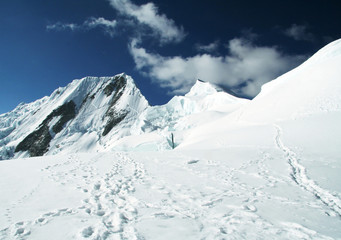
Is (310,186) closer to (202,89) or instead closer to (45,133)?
→ (202,89)

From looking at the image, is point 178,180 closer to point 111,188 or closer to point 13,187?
point 111,188

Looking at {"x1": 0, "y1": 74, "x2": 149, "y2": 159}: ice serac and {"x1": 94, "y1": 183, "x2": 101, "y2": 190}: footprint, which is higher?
{"x1": 0, "y1": 74, "x2": 149, "y2": 159}: ice serac

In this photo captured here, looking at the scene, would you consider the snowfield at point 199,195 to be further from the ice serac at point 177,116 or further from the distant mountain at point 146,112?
the ice serac at point 177,116

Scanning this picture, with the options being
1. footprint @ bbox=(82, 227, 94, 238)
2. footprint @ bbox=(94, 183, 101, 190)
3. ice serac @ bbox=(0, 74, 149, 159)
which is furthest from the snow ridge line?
ice serac @ bbox=(0, 74, 149, 159)

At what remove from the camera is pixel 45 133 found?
129125 millimetres

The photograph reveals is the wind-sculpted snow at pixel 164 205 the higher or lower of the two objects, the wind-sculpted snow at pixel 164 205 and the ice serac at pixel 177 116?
the lower

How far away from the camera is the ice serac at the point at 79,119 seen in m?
111

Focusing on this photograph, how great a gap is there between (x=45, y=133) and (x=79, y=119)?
23331mm

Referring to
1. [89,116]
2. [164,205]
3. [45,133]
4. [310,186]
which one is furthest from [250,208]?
[45,133]

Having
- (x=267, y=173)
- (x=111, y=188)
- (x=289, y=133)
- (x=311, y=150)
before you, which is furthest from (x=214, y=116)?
(x=111, y=188)

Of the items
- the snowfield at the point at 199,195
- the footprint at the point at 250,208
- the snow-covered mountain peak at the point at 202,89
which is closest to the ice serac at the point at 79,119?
the snow-covered mountain peak at the point at 202,89

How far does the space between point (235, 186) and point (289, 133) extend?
11.7 meters

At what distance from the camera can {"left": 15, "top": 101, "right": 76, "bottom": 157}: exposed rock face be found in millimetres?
120125

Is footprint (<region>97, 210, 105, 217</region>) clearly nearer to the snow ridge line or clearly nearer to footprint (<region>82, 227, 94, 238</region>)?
footprint (<region>82, 227, 94, 238</region>)
